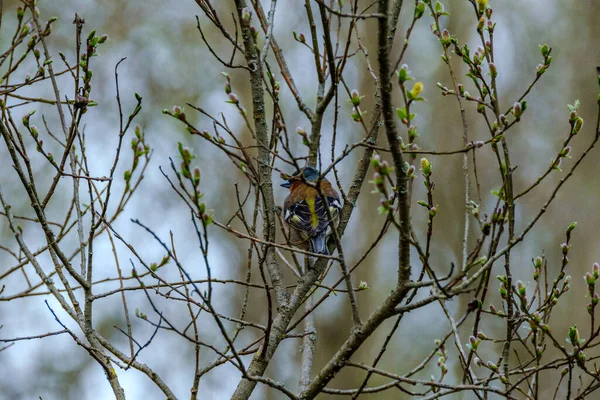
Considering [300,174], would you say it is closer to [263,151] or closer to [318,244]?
[263,151]

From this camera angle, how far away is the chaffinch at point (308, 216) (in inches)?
187

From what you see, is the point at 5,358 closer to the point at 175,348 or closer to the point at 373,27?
the point at 175,348

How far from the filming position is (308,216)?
5074 mm

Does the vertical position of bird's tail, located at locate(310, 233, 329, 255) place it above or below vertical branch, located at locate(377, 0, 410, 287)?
above

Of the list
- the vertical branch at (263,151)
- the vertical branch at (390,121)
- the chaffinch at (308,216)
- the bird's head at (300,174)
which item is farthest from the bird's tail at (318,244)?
the vertical branch at (390,121)

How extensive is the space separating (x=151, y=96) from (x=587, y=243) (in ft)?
30.0

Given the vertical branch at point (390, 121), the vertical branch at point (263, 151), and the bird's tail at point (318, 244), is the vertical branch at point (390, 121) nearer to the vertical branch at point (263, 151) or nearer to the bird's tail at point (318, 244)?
the vertical branch at point (263, 151)

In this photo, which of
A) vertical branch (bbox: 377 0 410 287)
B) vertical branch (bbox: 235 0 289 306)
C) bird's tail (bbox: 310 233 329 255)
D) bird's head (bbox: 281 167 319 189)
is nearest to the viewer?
vertical branch (bbox: 377 0 410 287)

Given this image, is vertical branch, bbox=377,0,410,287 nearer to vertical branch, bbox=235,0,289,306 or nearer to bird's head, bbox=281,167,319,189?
bird's head, bbox=281,167,319,189

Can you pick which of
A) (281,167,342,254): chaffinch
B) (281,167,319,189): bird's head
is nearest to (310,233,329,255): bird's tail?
(281,167,342,254): chaffinch

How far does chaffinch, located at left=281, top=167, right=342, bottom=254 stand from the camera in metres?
4.74

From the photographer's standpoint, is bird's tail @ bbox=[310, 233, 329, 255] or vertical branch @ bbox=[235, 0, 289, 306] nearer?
vertical branch @ bbox=[235, 0, 289, 306]

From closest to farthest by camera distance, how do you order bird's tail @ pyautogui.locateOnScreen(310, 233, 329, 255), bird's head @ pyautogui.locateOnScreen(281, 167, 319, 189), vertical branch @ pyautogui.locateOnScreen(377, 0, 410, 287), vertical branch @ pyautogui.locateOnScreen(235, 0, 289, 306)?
vertical branch @ pyautogui.locateOnScreen(377, 0, 410, 287) < bird's head @ pyautogui.locateOnScreen(281, 167, 319, 189) < vertical branch @ pyautogui.locateOnScreen(235, 0, 289, 306) < bird's tail @ pyautogui.locateOnScreen(310, 233, 329, 255)

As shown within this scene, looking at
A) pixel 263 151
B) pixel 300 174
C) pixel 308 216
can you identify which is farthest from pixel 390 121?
pixel 308 216
